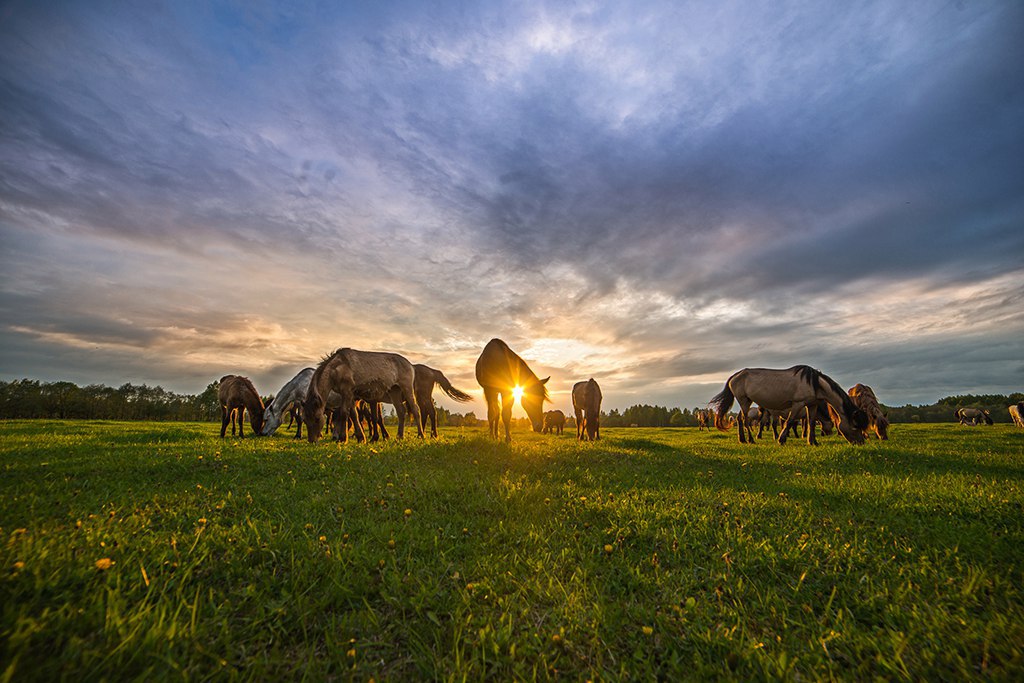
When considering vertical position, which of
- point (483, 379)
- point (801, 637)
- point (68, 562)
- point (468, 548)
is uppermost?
point (483, 379)

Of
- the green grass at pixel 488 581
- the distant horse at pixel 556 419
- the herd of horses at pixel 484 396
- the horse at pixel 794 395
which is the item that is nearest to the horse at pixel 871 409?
the herd of horses at pixel 484 396

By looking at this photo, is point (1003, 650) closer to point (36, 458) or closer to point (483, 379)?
point (483, 379)

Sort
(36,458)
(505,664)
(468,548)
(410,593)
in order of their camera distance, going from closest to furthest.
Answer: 1. (505,664)
2. (410,593)
3. (468,548)
4. (36,458)

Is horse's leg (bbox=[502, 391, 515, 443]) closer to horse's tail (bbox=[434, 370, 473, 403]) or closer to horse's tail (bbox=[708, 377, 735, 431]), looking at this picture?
horse's tail (bbox=[434, 370, 473, 403])

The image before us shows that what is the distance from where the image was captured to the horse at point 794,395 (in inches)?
675

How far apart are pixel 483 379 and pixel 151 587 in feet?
35.1

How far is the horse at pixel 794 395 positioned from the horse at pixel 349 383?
16.8 meters

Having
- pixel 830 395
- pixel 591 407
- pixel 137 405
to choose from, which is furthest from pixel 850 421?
pixel 137 405

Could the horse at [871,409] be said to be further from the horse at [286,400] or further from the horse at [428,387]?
the horse at [286,400]

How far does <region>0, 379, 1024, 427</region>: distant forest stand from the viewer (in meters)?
55.4

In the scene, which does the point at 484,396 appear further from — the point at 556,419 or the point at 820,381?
the point at 556,419

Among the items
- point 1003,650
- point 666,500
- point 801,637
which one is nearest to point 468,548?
point 801,637

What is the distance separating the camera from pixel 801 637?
10.0ft

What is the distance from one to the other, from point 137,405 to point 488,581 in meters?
85.9
